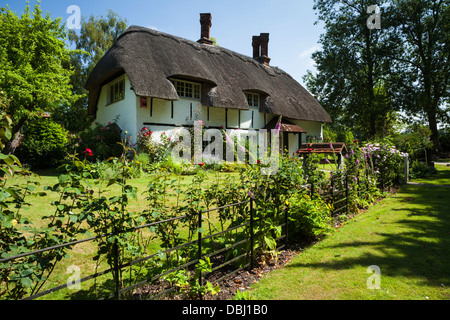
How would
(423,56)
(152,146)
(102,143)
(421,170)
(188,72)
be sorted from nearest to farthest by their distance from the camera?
(102,143) < (152,146) < (421,170) < (188,72) < (423,56)

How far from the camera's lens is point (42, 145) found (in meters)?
10.6

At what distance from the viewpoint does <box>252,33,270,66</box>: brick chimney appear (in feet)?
68.5

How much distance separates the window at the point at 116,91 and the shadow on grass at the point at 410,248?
39.2ft

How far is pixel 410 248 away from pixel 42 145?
1198 centimetres

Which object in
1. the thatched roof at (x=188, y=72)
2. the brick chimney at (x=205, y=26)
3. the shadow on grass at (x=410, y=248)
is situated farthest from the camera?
the brick chimney at (x=205, y=26)

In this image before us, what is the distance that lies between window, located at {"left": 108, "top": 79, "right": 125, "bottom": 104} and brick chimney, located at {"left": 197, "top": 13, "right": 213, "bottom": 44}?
635 cm

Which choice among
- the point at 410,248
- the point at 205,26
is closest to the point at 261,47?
the point at 205,26

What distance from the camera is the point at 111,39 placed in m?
25.1

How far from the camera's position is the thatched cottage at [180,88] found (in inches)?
465

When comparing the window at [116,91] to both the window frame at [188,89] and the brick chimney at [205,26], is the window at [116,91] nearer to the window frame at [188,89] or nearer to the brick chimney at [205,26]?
the window frame at [188,89]

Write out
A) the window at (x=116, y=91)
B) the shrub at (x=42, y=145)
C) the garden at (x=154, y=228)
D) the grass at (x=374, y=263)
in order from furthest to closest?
the window at (x=116, y=91), the shrub at (x=42, y=145), the grass at (x=374, y=263), the garden at (x=154, y=228)

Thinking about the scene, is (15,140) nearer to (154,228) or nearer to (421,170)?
(154,228)

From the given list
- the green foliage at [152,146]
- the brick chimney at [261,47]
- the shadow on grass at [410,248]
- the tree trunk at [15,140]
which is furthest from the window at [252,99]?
the shadow on grass at [410,248]
